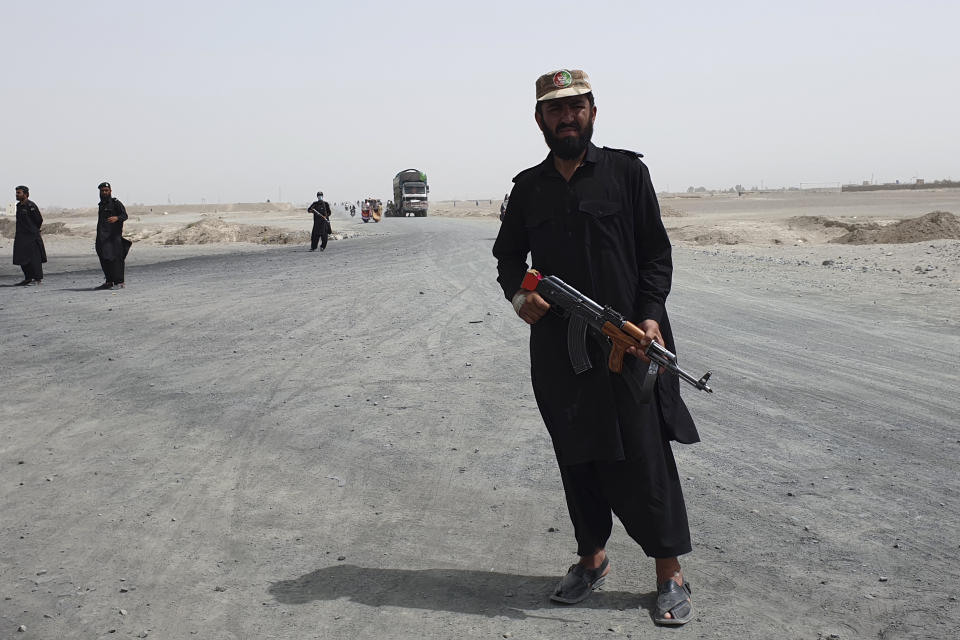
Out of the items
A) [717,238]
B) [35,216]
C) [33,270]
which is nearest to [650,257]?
[35,216]

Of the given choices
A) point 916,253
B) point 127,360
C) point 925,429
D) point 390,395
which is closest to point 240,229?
point 916,253

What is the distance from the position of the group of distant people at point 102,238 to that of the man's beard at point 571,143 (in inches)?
557

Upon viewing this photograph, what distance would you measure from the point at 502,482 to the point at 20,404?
182 inches

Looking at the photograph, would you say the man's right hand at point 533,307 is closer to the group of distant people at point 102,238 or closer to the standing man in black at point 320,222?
the group of distant people at point 102,238

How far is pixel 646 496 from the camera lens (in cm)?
365

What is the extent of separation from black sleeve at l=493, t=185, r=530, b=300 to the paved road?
135 cm

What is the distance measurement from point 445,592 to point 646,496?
3.32ft

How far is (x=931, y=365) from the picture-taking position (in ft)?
29.2

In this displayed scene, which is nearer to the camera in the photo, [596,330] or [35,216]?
[596,330]

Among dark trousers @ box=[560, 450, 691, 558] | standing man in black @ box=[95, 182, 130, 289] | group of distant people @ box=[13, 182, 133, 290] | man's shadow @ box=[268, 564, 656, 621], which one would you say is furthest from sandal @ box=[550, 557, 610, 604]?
standing man in black @ box=[95, 182, 130, 289]

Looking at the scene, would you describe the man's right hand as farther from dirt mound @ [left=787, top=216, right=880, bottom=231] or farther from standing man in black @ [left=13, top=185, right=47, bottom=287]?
dirt mound @ [left=787, top=216, right=880, bottom=231]

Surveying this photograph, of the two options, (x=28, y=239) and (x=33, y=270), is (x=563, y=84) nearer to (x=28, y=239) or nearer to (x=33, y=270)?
(x=28, y=239)

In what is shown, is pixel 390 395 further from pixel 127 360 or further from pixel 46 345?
pixel 46 345

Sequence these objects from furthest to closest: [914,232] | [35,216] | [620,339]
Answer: [914,232]
[35,216]
[620,339]
